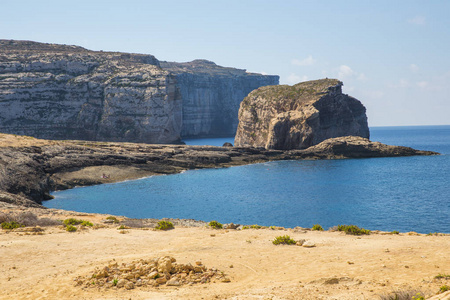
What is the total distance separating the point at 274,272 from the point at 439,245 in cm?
953

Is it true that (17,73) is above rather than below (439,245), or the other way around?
above

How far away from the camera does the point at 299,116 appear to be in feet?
385

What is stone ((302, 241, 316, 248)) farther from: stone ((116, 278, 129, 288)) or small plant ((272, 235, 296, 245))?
stone ((116, 278, 129, 288))

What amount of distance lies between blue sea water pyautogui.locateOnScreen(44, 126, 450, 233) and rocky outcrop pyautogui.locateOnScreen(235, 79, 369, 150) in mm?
26448

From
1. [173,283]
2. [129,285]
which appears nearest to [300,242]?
[173,283]

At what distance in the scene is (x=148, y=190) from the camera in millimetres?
66562

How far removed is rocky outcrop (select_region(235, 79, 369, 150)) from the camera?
387 ft

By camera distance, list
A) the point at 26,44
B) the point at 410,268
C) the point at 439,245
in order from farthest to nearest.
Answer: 1. the point at 26,44
2. the point at 439,245
3. the point at 410,268

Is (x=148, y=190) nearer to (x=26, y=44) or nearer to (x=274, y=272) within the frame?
(x=274, y=272)

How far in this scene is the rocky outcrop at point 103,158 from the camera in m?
56.4

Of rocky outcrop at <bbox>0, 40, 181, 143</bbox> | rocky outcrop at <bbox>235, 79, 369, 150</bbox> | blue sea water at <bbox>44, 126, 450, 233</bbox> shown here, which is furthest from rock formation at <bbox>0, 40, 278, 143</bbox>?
blue sea water at <bbox>44, 126, 450, 233</bbox>

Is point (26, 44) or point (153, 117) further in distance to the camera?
point (26, 44)

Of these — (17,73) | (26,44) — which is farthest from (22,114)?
(26,44)

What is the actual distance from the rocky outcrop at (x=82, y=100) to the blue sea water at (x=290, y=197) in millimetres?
56495
